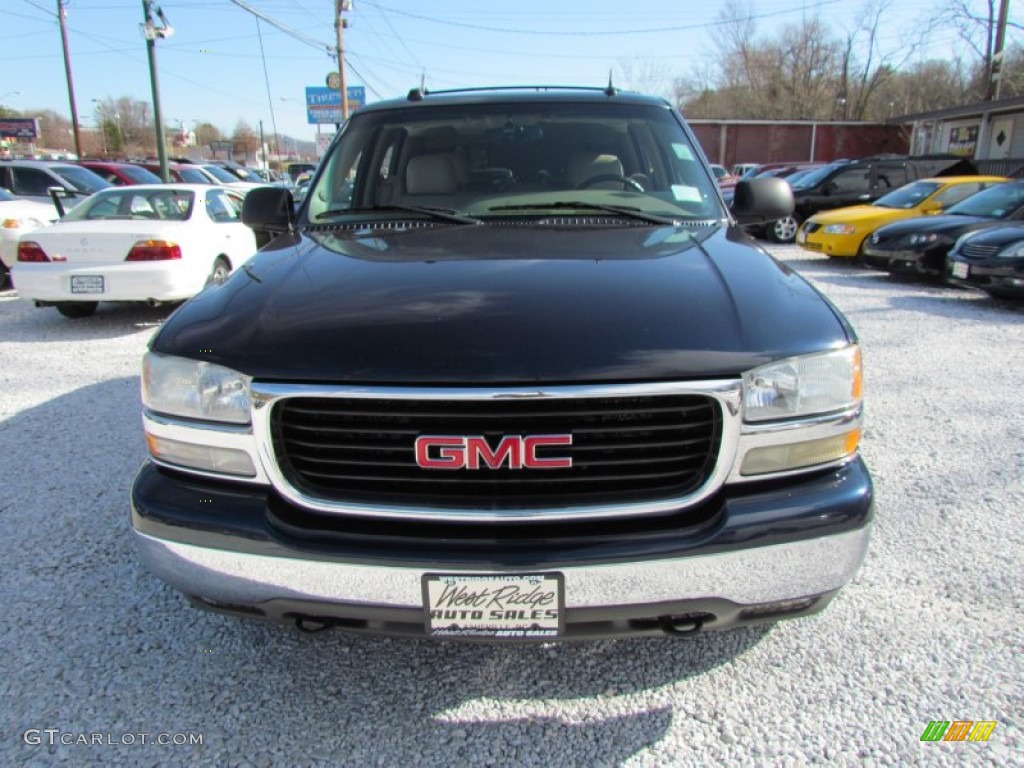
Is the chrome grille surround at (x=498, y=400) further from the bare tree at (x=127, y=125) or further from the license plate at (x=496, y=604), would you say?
the bare tree at (x=127, y=125)

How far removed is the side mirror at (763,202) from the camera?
3.30 metres

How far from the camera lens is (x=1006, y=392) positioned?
5.14 meters

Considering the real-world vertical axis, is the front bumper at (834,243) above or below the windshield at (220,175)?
below

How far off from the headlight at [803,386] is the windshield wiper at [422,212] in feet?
4.48

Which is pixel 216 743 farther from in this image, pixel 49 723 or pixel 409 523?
pixel 409 523

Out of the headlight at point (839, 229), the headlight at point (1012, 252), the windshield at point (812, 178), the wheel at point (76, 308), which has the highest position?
the windshield at point (812, 178)

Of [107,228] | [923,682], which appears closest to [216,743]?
[923,682]

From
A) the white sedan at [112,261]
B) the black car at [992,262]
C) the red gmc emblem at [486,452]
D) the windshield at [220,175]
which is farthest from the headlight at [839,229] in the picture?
the windshield at [220,175]

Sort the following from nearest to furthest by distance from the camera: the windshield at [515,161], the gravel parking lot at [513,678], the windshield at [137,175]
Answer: the gravel parking lot at [513,678] → the windshield at [515,161] → the windshield at [137,175]

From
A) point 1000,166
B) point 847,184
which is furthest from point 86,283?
point 1000,166

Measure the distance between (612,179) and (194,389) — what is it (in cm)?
201

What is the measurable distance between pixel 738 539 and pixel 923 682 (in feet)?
3.26

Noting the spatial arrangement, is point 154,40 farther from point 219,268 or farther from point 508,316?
point 508,316

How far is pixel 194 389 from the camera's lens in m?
1.87
